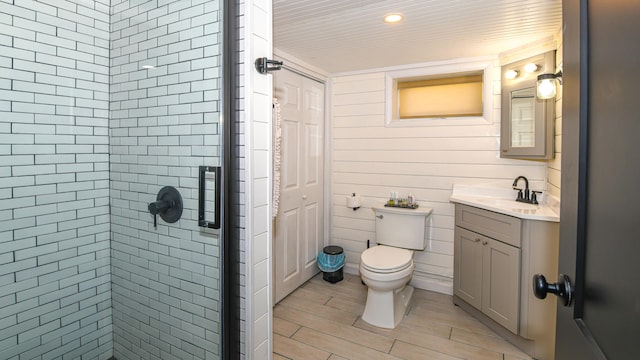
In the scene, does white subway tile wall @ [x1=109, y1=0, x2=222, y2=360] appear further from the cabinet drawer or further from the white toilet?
the cabinet drawer

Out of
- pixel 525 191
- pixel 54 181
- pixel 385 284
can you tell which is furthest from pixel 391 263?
pixel 54 181

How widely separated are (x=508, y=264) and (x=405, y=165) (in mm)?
1272

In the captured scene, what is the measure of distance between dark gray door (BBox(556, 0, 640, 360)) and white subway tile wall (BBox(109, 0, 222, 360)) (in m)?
1.13

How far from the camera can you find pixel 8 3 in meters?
1.32

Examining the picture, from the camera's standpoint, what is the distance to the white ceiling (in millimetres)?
1906

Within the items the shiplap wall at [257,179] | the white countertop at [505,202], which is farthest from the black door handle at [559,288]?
the white countertop at [505,202]

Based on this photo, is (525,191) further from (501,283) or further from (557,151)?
(501,283)

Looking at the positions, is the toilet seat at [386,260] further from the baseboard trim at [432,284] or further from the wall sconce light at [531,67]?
the wall sconce light at [531,67]

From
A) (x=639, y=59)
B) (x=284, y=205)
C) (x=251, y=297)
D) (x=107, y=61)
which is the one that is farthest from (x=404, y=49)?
(x=639, y=59)

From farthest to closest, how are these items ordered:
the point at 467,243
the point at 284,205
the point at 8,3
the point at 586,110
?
the point at 284,205 → the point at 467,243 → the point at 8,3 → the point at 586,110

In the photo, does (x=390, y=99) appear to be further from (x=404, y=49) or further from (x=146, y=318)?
(x=146, y=318)

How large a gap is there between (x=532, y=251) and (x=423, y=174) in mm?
1193

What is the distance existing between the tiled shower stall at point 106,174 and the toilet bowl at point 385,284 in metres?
1.33

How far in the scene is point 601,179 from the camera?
0.59 meters
